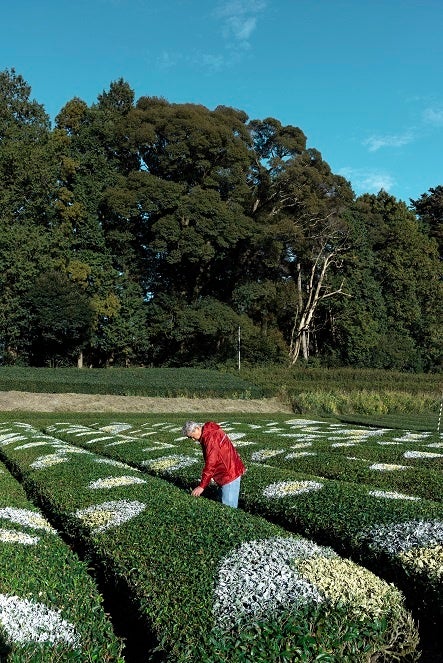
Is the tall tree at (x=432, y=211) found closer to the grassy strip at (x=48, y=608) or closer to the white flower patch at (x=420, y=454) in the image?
the white flower patch at (x=420, y=454)

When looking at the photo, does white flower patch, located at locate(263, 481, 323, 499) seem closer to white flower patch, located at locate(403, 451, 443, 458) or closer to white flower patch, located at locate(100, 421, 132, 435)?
white flower patch, located at locate(403, 451, 443, 458)

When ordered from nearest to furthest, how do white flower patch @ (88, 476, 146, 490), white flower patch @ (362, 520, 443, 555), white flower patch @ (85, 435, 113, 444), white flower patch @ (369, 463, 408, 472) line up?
white flower patch @ (362, 520, 443, 555)
white flower patch @ (88, 476, 146, 490)
white flower patch @ (369, 463, 408, 472)
white flower patch @ (85, 435, 113, 444)

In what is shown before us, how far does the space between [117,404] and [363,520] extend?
91.1ft

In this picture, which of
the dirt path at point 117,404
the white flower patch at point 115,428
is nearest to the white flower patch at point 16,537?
the white flower patch at point 115,428

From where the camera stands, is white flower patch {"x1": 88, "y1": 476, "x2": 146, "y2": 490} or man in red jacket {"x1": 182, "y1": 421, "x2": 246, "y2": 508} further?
white flower patch {"x1": 88, "y1": 476, "x2": 146, "y2": 490}

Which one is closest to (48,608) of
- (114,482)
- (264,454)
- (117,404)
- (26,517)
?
(26,517)

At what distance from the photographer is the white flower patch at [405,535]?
20.2 feet

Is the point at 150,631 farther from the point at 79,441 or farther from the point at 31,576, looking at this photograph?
the point at 79,441

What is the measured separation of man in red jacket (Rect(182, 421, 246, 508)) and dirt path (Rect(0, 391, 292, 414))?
81.1 feet

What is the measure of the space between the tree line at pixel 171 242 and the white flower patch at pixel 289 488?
36.2m

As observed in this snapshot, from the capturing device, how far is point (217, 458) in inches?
330

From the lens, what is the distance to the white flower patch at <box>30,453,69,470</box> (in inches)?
461

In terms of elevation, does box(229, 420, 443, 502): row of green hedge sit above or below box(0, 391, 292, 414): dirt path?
above

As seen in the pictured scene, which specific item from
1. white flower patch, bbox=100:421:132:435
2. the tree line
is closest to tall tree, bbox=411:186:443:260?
the tree line
